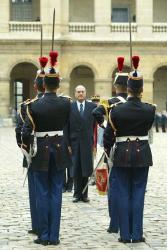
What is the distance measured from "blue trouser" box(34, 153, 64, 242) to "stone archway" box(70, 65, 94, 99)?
39.0 metres

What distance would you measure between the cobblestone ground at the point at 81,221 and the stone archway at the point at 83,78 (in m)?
31.9

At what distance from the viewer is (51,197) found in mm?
9055

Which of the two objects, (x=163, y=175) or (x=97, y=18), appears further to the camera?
(x=97, y=18)

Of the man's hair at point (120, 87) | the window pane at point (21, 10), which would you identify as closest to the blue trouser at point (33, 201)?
the man's hair at point (120, 87)

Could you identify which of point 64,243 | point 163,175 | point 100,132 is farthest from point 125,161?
point 163,175

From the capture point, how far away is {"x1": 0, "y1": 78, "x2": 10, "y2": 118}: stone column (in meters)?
44.9

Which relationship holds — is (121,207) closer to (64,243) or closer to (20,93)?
(64,243)

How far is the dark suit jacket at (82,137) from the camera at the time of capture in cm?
1302

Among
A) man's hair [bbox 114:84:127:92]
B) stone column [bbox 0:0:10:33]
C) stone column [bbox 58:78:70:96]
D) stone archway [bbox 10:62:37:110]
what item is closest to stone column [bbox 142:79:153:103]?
stone column [bbox 58:78:70:96]

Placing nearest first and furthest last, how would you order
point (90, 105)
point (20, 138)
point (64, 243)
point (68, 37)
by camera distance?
point (64, 243), point (20, 138), point (90, 105), point (68, 37)

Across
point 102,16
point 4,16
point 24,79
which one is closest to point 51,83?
point 4,16

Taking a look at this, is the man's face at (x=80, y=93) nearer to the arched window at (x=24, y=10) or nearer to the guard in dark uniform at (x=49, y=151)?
the guard in dark uniform at (x=49, y=151)

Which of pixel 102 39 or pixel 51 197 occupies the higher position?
pixel 102 39

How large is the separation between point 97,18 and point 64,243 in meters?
38.2
